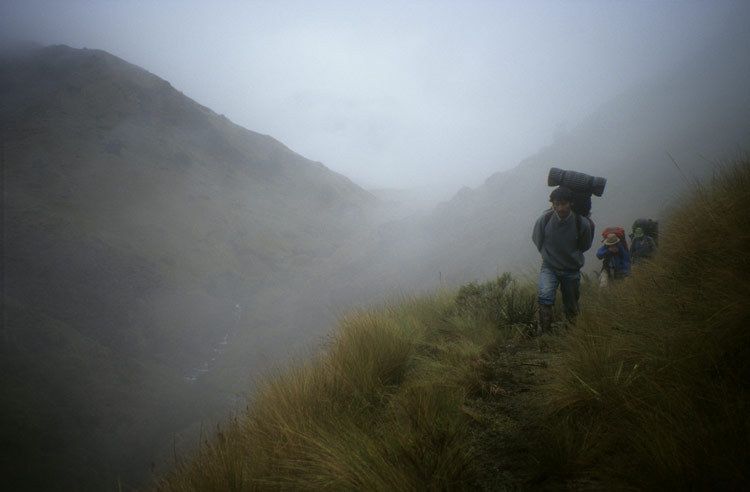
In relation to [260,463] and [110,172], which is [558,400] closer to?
[260,463]

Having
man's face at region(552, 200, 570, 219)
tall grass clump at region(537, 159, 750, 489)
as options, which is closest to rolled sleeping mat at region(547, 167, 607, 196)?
man's face at region(552, 200, 570, 219)

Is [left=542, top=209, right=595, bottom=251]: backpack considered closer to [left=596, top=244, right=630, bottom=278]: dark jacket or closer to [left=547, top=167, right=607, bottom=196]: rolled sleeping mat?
[left=547, top=167, right=607, bottom=196]: rolled sleeping mat

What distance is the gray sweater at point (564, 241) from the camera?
10.7 feet

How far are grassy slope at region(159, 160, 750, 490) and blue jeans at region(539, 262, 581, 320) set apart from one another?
0.67 m

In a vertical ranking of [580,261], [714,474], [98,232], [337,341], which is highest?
[580,261]

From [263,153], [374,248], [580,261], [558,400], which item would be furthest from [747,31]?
[263,153]

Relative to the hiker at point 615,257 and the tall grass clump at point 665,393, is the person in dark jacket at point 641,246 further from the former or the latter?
the tall grass clump at point 665,393

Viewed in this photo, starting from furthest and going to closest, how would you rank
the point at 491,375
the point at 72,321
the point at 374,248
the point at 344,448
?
the point at 374,248, the point at 72,321, the point at 491,375, the point at 344,448

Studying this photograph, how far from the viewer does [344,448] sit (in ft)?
4.66

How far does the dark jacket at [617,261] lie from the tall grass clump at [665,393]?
2997mm

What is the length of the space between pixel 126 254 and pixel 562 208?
30.4 m

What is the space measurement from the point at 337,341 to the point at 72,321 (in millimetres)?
24929

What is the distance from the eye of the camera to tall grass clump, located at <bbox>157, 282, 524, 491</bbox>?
1.29 meters

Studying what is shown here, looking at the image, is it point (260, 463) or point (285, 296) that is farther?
point (285, 296)
